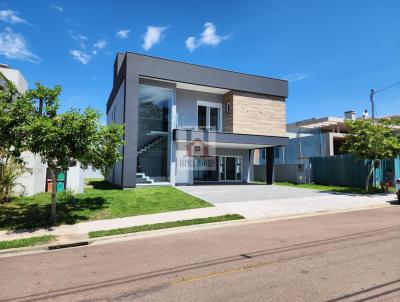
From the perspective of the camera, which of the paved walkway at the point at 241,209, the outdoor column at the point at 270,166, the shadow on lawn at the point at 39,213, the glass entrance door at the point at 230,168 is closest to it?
the paved walkway at the point at 241,209

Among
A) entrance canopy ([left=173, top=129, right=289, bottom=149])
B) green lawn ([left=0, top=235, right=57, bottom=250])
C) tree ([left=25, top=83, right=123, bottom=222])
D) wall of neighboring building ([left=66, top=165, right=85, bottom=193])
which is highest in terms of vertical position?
entrance canopy ([left=173, top=129, right=289, bottom=149])

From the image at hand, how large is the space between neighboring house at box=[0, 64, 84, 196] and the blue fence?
19006mm

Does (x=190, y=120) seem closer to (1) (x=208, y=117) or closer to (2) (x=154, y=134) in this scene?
(1) (x=208, y=117)

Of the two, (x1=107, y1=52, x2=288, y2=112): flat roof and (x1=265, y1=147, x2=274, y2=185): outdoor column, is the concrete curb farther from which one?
(x1=265, y1=147, x2=274, y2=185): outdoor column

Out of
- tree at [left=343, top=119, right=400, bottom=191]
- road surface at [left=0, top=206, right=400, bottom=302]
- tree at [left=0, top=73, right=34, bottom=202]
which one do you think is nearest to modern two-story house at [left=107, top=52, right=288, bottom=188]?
tree at [left=343, top=119, right=400, bottom=191]

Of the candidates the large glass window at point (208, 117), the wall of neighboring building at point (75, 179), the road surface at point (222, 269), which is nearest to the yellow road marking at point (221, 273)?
the road surface at point (222, 269)

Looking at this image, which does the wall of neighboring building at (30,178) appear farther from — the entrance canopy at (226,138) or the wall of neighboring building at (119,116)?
the entrance canopy at (226,138)

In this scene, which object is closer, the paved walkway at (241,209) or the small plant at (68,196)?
the paved walkway at (241,209)

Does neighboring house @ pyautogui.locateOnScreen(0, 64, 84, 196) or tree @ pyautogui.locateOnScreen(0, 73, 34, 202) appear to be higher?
tree @ pyautogui.locateOnScreen(0, 73, 34, 202)

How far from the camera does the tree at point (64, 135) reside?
9.09 meters

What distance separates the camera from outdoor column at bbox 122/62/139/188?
17.5m

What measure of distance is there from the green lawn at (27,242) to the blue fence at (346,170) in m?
20.7

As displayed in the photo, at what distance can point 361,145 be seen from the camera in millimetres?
17938

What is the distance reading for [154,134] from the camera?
2039 centimetres
